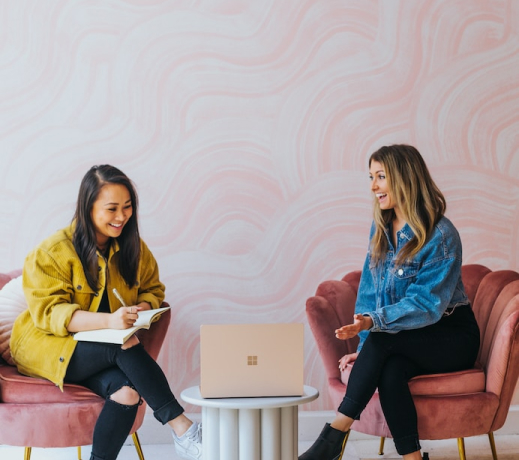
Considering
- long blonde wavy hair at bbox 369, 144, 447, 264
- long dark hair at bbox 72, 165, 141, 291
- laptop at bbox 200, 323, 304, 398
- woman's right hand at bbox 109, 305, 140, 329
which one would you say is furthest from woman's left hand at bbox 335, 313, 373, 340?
long dark hair at bbox 72, 165, 141, 291

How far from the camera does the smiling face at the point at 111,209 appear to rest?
2531mm

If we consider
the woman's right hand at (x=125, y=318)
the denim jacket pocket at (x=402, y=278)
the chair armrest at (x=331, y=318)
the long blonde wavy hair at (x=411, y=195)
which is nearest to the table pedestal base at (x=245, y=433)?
the woman's right hand at (x=125, y=318)

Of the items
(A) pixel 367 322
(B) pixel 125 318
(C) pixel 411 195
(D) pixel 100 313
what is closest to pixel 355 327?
(A) pixel 367 322

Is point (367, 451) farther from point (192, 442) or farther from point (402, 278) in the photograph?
point (192, 442)

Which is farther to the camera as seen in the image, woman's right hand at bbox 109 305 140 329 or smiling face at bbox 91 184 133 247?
smiling face at bbox 91 184 133 247

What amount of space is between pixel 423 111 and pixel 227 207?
3.25ft

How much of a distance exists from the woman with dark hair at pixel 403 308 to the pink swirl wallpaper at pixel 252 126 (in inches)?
23.0

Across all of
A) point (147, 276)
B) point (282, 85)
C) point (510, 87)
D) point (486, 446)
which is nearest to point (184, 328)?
point (147, 276)

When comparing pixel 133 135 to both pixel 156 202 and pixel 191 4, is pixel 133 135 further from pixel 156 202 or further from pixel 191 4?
pixel 191 4

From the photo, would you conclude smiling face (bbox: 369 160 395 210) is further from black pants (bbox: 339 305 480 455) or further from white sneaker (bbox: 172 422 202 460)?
white sneaker (bbox: 172 422 202 460)

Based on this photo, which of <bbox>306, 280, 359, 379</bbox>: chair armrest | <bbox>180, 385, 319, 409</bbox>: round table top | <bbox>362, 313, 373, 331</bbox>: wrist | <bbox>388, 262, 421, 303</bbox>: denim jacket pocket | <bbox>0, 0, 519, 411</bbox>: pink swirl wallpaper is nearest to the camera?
<bbox>180, 385, 319, 409</bbox>: round table top

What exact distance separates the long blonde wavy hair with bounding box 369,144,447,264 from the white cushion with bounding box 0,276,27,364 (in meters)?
1.33

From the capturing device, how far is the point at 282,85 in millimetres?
3186

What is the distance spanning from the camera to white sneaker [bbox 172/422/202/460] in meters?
2.24
